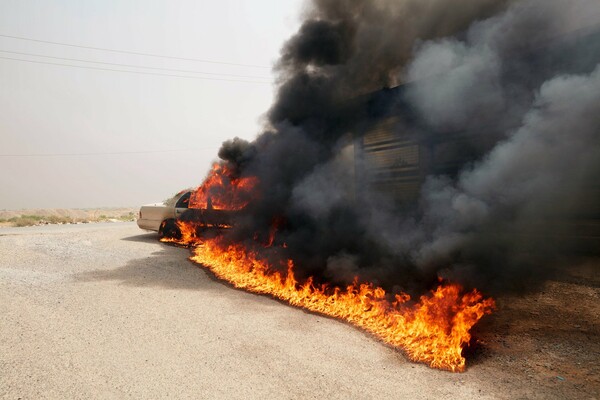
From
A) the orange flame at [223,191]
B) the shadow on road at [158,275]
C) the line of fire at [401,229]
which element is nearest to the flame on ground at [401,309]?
the line of fire at [401,229]

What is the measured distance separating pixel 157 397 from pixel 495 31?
665 centimetres

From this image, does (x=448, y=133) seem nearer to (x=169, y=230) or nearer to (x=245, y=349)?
(x=245, y=349)

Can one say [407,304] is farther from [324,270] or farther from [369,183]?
[369,183]

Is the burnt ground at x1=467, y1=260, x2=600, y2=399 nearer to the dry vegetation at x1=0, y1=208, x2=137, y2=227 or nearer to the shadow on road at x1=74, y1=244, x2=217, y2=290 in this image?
the shadow on road at x1=74, y1=244, x2=217, y2=290

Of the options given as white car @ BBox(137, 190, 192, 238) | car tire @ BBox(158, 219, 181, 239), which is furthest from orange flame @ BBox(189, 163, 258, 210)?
car tire @ BBox(158, 219, 181, 239)

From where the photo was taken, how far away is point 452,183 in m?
5.79

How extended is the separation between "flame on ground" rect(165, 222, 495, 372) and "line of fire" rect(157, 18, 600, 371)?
0.05 feet

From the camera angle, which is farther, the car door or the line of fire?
the car door

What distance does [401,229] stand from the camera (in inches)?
224

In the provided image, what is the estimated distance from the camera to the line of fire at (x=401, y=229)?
4434 millimetres

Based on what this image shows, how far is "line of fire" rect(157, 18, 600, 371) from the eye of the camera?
443 cm

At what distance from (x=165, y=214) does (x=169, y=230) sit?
59cm

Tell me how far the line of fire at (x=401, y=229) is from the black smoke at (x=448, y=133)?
0.03m

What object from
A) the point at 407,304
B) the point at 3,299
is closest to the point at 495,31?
the point at 407,304
